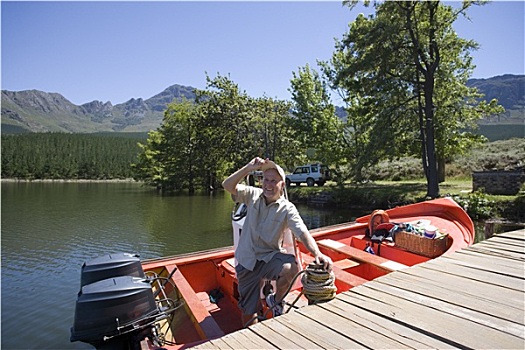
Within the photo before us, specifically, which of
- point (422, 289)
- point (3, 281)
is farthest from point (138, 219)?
point (422, 289)

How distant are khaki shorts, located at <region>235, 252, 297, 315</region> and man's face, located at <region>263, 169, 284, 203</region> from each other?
56 cm

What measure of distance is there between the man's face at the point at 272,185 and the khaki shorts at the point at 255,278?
0.56m

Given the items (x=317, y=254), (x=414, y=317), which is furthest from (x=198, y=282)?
(x=414, y=317)

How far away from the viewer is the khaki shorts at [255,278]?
322cm

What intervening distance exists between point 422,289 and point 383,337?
910 mm

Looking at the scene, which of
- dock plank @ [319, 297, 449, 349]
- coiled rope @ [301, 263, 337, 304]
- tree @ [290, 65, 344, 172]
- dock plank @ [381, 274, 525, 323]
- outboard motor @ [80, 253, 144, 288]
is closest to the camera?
dock plank @ [319, 297, 449, 349]

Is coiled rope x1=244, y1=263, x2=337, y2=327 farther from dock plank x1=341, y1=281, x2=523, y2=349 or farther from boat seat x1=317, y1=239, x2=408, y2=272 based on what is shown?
boat seat x1=317, y1=239, x2=408, y2=272

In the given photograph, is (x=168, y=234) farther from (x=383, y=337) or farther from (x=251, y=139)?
(x=251, y=139)

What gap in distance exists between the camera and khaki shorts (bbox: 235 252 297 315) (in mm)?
3225

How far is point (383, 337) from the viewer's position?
2107 mm

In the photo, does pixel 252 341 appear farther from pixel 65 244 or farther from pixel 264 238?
pixel 65 244

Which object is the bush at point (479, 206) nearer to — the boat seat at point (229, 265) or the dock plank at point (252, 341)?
the boat seat at point (229, 265)

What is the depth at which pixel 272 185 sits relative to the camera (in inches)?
133

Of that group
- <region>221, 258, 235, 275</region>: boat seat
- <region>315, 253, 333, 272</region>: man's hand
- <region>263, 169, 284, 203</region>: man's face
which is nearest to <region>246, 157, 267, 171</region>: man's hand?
<region>263, 169, 284, 203</region>: man's face
